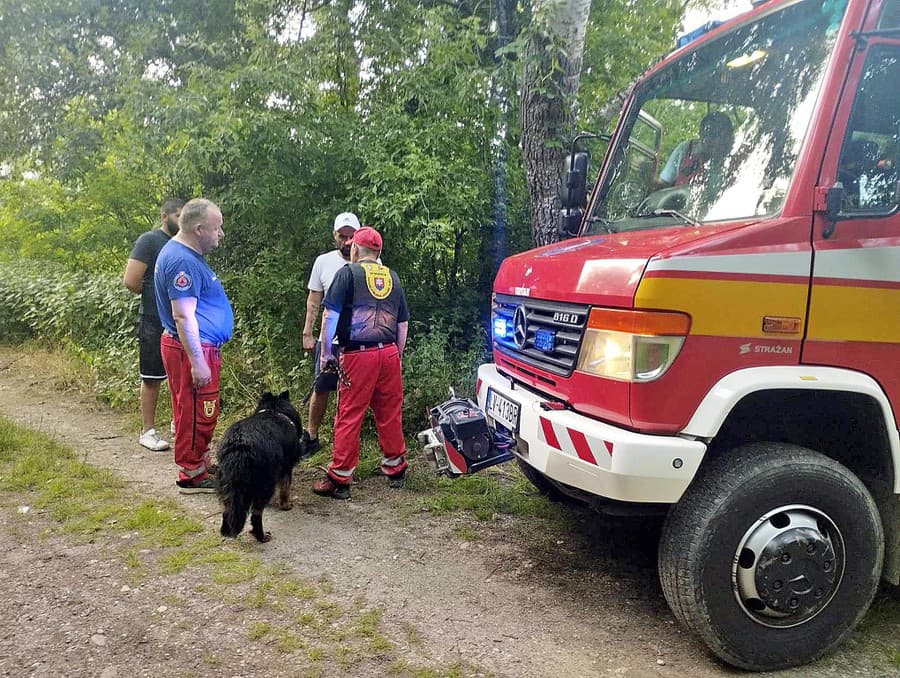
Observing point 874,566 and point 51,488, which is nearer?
point 874,566

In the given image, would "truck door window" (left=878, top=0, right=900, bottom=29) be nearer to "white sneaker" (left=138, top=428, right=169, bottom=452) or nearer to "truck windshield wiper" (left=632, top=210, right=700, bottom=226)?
"truck windshield wiper" (left=632, top=210, right=700, bottom=226)

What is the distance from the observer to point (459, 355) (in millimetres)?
6379

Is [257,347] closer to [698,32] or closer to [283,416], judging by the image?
[283,416]

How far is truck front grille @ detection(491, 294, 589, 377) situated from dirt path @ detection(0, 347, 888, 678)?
3.96 feet

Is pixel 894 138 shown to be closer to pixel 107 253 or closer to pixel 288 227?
pixel 288 227

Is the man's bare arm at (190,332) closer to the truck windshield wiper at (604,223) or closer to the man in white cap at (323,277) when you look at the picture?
the man in white cap at (323,277)

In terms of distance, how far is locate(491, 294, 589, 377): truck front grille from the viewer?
287cm

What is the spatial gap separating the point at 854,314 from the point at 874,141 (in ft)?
2.47

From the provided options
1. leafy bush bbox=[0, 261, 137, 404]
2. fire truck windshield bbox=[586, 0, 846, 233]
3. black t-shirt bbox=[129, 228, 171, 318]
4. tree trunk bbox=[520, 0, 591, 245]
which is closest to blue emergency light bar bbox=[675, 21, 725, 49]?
fire truck windshield bbox=[586, 0, 846, 233]

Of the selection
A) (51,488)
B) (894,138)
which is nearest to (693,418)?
(894,138)

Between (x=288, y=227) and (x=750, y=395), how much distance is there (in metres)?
4.99

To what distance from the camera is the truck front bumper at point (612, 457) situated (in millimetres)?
2459

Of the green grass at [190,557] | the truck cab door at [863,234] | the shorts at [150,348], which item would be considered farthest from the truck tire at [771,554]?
the shorts at [150,348]

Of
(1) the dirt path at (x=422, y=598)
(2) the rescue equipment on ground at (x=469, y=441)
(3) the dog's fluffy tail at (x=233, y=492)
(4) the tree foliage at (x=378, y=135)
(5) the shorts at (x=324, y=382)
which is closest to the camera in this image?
(1) the dirt path at (x=422, y=598)
